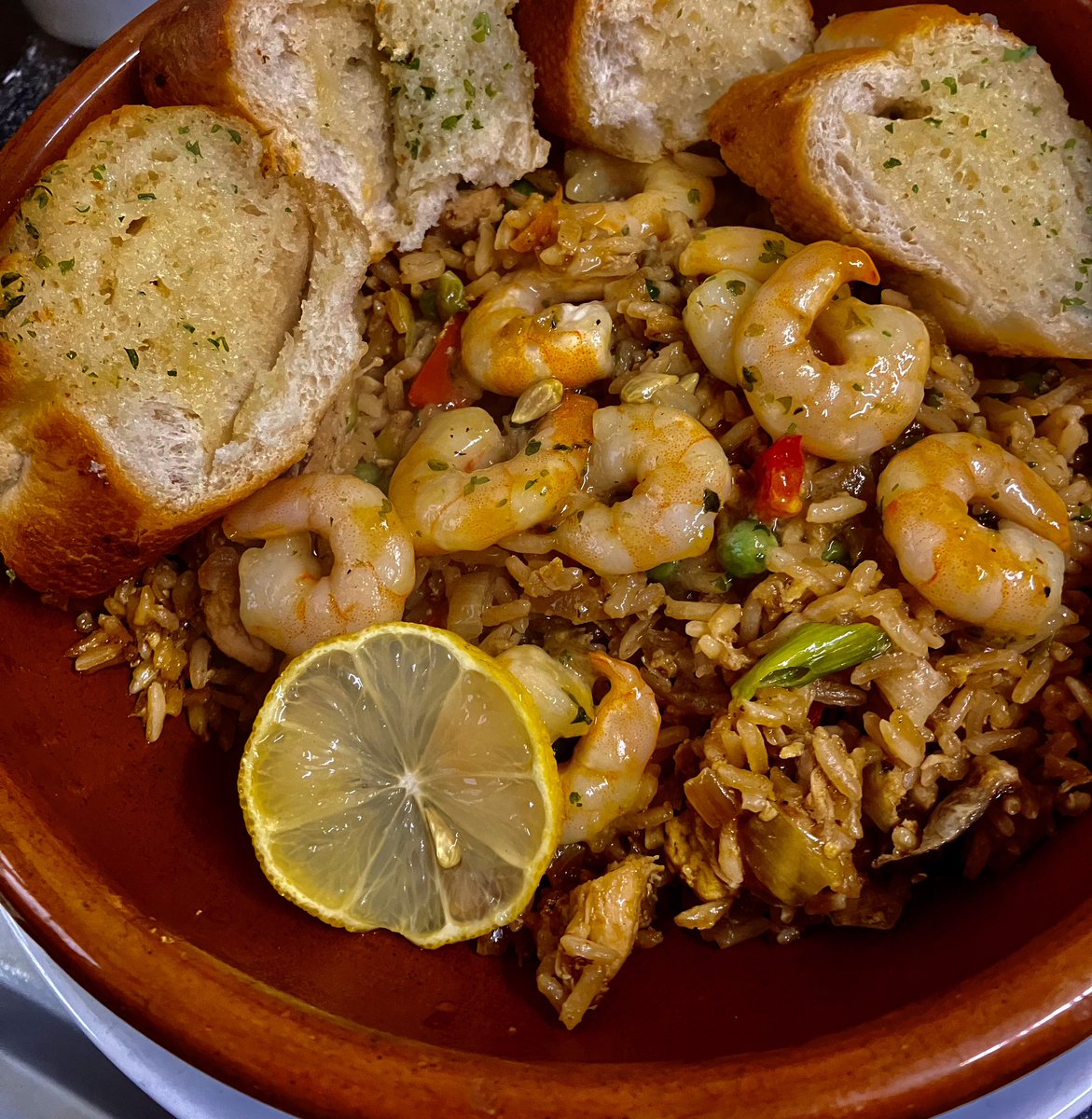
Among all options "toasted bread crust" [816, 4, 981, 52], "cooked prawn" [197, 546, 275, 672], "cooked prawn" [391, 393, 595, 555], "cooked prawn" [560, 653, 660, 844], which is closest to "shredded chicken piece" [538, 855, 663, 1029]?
"cooked prawn" [560, 653, 660, 844]

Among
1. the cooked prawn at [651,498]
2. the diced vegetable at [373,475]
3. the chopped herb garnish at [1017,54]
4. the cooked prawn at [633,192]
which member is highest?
the cooked prawn at [633,192]

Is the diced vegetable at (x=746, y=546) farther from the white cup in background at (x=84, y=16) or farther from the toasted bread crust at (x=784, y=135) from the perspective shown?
the white cup in background at (x=84, y=16)

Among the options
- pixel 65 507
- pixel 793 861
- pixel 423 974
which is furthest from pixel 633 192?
pixel 423 974

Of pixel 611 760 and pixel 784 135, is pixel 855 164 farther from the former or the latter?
pixel 611 760

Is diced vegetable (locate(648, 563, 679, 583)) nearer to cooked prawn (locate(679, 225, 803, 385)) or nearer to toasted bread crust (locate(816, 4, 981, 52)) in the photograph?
cooked prawn (locate(679, 225, 803, 385))

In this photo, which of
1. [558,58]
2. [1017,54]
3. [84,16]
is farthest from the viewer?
[84,16]

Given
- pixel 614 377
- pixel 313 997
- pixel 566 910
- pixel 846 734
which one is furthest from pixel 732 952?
pixel 614 377

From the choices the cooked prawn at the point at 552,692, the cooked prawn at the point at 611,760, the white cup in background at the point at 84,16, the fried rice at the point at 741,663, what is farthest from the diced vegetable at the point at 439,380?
the white cup in background at the point at 84,16
